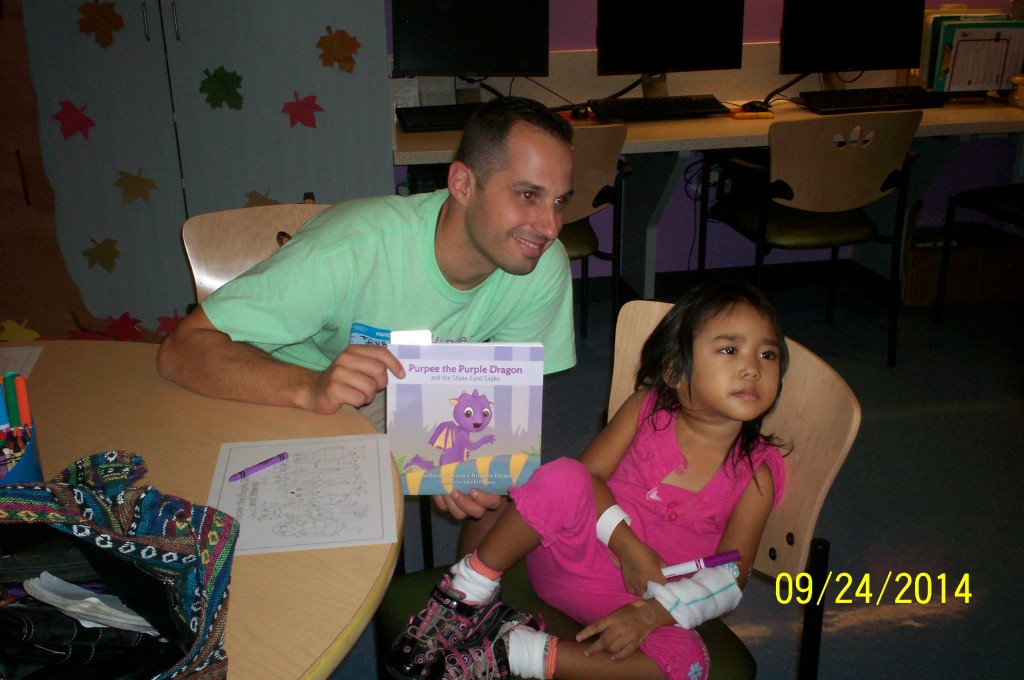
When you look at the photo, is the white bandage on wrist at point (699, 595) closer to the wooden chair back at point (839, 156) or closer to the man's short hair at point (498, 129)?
the man's short hair at point (498, 129)

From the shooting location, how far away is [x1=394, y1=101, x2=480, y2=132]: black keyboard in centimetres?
318

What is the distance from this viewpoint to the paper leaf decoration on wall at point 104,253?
3039 millimetres

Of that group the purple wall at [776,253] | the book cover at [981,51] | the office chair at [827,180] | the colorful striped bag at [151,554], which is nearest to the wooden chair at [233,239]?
the colorful striped bag at [151,554]

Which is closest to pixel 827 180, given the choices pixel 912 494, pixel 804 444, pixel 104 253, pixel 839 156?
pixel 839 156

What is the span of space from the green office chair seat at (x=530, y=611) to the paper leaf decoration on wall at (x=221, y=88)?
2036 millimetres

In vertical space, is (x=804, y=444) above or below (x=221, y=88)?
below

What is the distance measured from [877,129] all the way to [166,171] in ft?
8.13

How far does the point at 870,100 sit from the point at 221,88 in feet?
8.21

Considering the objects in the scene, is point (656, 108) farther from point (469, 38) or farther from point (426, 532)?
point (426, 532)

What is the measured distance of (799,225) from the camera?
3201 millimetres

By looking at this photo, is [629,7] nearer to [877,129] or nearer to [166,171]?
[877,129]

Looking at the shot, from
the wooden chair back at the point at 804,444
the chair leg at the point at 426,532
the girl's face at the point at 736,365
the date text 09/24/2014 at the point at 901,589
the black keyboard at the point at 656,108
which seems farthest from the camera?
the black keyboard at the point at 656,108

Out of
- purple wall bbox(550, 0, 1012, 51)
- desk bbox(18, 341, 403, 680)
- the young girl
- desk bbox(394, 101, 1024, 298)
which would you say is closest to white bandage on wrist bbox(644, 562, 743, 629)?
the young girl

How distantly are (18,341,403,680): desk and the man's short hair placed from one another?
515 millimetres
